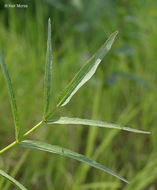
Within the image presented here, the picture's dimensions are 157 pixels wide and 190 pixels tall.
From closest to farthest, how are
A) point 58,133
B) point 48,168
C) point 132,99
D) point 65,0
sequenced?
point 48,168, point 58,133, point 132,99, point 65,0

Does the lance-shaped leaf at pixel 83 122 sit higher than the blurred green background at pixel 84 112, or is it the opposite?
the lance-shaped leaf at pixel 83 122

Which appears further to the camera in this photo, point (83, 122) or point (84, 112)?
point (84, 112)

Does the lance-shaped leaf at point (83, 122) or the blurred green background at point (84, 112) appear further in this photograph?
the blurred green background at point (84, 112)

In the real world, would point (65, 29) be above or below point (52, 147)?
below

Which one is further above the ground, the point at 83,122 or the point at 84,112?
the point at 83,122

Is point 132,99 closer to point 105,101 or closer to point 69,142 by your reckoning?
point 105,101

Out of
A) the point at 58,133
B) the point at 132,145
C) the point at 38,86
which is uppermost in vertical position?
the point at 38,86

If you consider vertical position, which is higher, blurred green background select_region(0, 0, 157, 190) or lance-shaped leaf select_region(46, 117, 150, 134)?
lance-shaped leaf select_region(46, 117, 150, 134)

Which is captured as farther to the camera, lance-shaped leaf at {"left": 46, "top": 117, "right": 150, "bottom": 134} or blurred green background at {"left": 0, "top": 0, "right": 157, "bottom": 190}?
blurred green background at {"left": 0, "top": 0, "right": 157, "bottom": 190}

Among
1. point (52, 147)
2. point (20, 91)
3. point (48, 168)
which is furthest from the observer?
point (20, 91)

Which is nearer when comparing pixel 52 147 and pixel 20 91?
pixel 52 147

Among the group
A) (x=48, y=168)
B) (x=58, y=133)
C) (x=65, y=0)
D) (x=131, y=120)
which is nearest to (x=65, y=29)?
(x=65, y=0)
